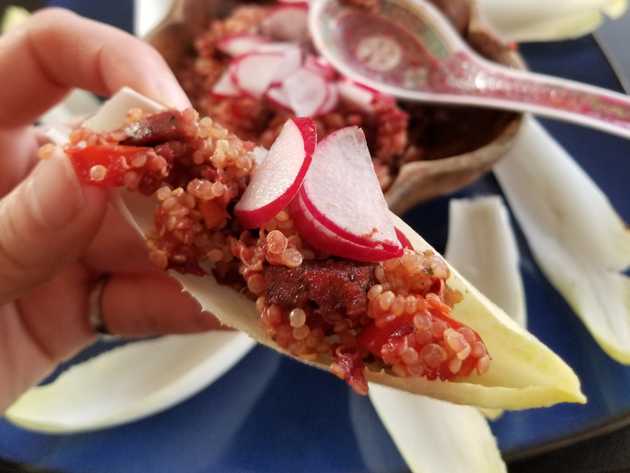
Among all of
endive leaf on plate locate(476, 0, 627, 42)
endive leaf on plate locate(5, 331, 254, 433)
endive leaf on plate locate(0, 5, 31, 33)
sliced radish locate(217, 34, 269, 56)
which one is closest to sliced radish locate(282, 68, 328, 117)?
sliced radish locate(217, 34, 269, 56)

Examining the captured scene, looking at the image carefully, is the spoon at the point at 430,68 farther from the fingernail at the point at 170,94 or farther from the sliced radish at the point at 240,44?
the fingernail at the point at 170,94

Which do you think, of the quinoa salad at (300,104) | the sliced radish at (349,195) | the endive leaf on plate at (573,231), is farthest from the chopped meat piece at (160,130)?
the endive leaf on plate at (573,231)

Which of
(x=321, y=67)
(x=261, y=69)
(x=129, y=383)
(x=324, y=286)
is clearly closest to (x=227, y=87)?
(x=261, y=69)

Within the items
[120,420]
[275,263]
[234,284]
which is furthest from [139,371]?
[275,263]

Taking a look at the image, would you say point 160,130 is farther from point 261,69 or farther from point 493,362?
point 261,69

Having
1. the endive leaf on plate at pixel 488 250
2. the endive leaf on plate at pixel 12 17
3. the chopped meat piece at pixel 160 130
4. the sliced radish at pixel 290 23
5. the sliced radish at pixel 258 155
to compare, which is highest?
the chopped meat piece at pixel 160 130

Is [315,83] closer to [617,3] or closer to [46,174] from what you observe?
[46,174]

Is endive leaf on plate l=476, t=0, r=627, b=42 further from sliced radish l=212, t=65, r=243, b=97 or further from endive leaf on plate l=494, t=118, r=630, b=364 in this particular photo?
sliced radish l=212, t=65, r=243, b=97

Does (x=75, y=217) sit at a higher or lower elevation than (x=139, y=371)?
higher
